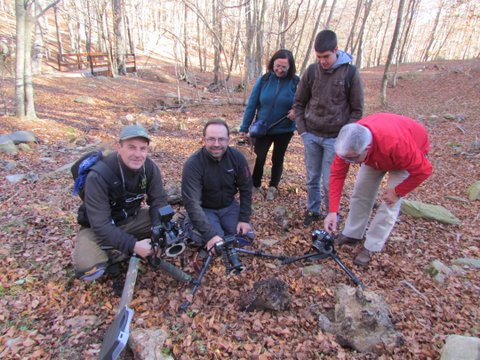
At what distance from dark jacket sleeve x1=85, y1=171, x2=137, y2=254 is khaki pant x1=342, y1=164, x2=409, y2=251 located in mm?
2484

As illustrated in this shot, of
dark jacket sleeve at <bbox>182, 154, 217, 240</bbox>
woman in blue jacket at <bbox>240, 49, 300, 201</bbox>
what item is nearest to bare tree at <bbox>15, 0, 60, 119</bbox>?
woman in blue jacket at <bbox>240, 49, 300, 201</bbox>

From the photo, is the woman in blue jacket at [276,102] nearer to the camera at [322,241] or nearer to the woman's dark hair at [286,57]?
the woman's dark hair at [286,57]

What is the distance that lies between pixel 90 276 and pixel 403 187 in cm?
317

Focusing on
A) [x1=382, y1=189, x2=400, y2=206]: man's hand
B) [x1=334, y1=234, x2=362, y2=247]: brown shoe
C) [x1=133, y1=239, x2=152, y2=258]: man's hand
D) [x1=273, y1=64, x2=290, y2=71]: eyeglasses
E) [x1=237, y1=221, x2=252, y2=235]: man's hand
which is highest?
[x1=273, y1=64, x2=290, y2=71]: eyeglasses

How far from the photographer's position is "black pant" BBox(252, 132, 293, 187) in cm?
→ 446

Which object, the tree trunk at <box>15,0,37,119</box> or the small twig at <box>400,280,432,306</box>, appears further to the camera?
the tree trunk at <box>15,0,37,119</box>

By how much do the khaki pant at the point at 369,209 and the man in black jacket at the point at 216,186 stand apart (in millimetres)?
1268

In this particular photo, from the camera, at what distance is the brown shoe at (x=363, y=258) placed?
3.54m

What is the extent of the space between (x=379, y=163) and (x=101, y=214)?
2715 mm

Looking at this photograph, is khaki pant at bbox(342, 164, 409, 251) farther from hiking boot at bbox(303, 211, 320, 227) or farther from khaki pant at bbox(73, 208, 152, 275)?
khaki pant at bbox(73, 208, 152, 275)

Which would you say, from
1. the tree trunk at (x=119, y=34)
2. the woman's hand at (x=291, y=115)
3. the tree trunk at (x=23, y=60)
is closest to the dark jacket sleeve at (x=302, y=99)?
the woman's hand at (x=291, y=115)

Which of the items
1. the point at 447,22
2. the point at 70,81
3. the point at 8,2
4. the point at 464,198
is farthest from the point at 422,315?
the point at 8,2

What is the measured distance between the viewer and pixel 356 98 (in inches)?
137

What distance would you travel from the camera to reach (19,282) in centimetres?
320
